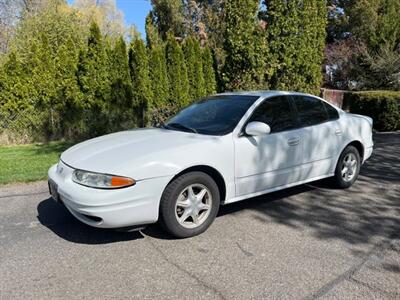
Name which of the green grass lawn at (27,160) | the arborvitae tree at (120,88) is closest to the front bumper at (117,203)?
the green grass lawn at (27,160)

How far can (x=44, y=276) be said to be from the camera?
10.5ft

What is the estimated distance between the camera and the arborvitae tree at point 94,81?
10.6m

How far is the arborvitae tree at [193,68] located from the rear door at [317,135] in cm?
742

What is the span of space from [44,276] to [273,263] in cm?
203

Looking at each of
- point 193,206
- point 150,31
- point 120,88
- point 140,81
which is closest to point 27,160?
point 120,88

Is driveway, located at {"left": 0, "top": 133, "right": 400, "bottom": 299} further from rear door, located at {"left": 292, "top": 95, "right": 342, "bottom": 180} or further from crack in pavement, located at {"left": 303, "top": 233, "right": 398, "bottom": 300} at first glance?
rear door, located at {"left": 292, "top": 95, "right": 342, "bottom": 180}

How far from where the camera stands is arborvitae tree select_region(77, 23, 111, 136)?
1065cm

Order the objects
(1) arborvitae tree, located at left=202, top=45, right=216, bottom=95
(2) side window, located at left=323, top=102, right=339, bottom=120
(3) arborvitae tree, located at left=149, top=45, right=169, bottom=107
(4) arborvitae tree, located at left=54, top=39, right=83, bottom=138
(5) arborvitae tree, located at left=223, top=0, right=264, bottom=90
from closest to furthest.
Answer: (2) side window, located at left=323, top=102, right=339, bottom=120 → (4) arborvitae tree, located at left=54, top=39, right=83, bottom=138 → (5) arborvitae tree, located at left=223, top=0, right=264, bottom=90 → (3) arborvitae tree, located at left=149, top=45, right=169, bottom=107 → (1) arborvitae tree, located at left=202, top=45, right=216, bottom=95

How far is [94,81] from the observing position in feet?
35.3

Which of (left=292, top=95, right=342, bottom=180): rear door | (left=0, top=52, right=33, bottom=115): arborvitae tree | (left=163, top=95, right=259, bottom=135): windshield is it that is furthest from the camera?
(left=0, top=52, right=33, bottom=115): arborvitae tree

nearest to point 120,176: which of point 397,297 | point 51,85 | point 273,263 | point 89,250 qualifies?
point 89,250

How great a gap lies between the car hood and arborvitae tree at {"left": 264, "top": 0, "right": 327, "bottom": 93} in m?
8.54

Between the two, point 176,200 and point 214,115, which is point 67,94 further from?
point 176,200

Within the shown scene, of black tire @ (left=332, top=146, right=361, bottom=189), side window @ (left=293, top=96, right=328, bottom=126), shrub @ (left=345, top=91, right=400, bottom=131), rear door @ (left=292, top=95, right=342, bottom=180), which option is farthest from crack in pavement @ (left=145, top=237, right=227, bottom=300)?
shrub @ (left=345, top=91, right=400, bottom=131)
